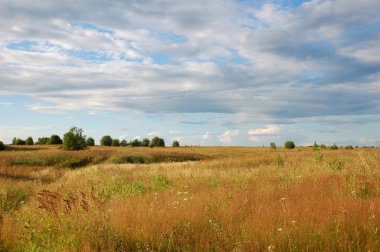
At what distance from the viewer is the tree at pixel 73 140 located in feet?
148

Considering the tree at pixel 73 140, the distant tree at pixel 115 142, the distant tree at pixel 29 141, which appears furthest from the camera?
the distant tree at pixel 115 142

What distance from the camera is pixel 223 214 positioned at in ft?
23.6

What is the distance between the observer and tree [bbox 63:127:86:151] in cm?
4516

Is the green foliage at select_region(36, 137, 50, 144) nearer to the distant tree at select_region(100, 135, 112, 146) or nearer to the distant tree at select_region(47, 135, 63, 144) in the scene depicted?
the distant tree at select_region(47, 135, 63, 144)

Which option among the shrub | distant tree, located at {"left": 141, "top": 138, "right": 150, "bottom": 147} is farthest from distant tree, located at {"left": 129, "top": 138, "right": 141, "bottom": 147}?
the shrub

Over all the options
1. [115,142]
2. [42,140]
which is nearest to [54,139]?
[42,140]

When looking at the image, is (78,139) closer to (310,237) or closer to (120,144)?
(120,144)

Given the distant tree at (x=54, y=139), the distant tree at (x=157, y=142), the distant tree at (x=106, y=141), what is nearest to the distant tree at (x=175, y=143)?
the distant tree at (x=157, y=142)

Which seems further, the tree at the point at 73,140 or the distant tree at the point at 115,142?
the distant tree at the point at 115,142

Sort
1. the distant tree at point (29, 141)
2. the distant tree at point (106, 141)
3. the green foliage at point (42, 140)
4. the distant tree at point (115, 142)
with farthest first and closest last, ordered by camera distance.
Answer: the distant tree at point (115, 142) → the distant tree at point (106, 141) → the green foliage at point (42, 140) → the distant tree at point (29, 141)

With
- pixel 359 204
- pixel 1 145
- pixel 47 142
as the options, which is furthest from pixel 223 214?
pixel 47 142

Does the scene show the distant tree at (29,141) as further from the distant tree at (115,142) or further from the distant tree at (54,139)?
Answer: the distant tree at (115,142)

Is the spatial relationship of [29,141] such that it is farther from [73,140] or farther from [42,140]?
[73,140]

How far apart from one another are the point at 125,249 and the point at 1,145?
52.0m
